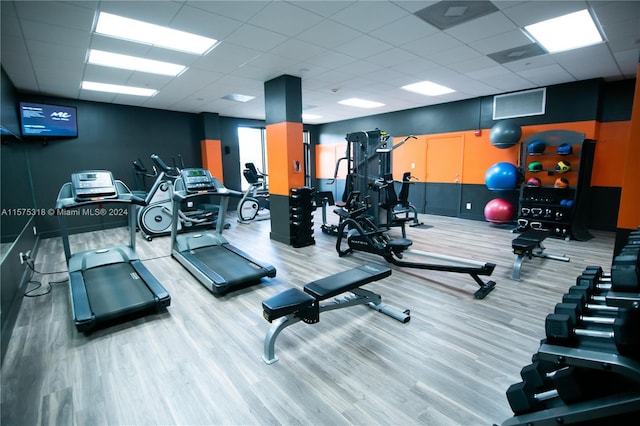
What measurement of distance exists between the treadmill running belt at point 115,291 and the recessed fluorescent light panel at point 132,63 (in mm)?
2807

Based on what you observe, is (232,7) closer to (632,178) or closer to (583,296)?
(583,296)

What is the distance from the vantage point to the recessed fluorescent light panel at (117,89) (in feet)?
17.3

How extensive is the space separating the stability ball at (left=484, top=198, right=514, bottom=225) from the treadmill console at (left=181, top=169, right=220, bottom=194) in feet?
18.4

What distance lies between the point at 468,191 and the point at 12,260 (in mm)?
8116

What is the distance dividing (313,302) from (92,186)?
3.16 m

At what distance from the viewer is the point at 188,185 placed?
4.33 metres

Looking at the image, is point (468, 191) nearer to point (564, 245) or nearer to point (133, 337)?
point (564, 245)

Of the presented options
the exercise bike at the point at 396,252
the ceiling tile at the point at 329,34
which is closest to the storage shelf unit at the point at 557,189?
the exercise bike at the point at 396,252

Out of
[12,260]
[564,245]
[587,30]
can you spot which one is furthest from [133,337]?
[564,245]

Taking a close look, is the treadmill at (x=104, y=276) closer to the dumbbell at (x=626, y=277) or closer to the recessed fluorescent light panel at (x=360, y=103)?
the dumbbell at (x=626, y=277)

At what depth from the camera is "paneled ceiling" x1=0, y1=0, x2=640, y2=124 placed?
9.42 ft

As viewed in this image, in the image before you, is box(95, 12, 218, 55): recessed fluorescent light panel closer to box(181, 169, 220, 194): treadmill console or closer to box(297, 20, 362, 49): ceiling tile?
box(297, 20, 362, 49): ceiling tile

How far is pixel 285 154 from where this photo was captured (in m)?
5.12

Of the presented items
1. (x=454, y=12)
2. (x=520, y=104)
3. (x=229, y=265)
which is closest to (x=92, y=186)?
(x=229, y=265)
